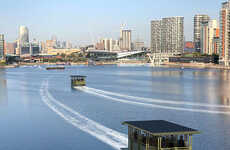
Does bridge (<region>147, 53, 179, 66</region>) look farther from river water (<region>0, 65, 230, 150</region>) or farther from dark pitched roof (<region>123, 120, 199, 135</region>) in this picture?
dark pitched roof (<region>123, 120, 199, 135</region>)

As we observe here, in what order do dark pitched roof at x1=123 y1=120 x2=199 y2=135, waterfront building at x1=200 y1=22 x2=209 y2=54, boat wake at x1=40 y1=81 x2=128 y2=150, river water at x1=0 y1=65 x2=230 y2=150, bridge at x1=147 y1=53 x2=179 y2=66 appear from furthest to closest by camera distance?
waterfront building at x1=200 y1=22 x2=209 y2=54 < bridge at x1=147 y1=53 x2=179 y2=66 < river water at x1=0 y1=65 x2=230 y2=150 < boat wake at x1=40 y1=81 x2=128 y2=150 < dark pitched roof at x1=123 y1=120 x2=199 y2=135

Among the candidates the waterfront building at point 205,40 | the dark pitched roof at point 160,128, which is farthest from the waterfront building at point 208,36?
the dark pitched roof at point 160,128

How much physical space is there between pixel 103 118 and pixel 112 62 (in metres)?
156

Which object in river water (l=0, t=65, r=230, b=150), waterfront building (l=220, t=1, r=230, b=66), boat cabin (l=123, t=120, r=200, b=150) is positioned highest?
waterfront building (l=220, t=1, r=230, b=66)

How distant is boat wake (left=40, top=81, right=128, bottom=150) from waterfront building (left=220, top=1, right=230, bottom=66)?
287ft

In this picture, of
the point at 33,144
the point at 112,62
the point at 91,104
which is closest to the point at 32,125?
the point at 33,144

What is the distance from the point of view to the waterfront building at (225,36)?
110 meters

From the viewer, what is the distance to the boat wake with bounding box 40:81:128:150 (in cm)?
1790

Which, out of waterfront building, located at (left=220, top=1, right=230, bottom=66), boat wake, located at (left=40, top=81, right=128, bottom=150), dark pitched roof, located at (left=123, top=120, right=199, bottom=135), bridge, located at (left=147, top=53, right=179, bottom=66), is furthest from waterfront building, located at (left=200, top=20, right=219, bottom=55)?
dark pitched roof, located at (left=123, top=120, right=199, bottom=135)

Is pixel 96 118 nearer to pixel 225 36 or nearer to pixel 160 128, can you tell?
pixel 160 128

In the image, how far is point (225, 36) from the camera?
111125mm

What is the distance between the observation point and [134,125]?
13180 mm

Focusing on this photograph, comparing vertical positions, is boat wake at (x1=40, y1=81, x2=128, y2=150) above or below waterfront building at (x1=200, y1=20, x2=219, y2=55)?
below

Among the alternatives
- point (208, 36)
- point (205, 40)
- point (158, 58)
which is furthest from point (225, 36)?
point (205, 40)
